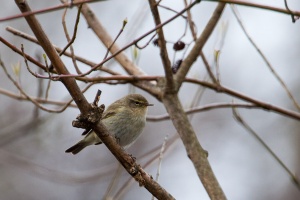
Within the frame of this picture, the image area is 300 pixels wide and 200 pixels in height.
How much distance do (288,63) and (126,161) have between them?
24.6 ft

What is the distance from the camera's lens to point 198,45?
9.99ft

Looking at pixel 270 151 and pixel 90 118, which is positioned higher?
pixel 270 151

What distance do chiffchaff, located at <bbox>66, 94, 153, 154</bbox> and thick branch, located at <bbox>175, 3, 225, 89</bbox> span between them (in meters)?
1.81

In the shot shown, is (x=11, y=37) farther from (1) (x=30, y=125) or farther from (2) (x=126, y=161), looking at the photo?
(2) (x=126, y=161)

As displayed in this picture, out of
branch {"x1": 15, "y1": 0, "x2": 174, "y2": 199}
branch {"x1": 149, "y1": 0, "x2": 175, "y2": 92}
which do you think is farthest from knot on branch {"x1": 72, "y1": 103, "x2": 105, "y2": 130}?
branch {"x1": 149, "y1": 0, "x2": 175, "y2": 92}

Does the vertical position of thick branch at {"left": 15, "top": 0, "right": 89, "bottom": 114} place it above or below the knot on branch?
above

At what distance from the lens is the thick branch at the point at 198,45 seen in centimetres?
300

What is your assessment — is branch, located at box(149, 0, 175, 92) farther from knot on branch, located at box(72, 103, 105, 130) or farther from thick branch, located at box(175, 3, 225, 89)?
knot on branch, located at box(72, 103, 105, 130)

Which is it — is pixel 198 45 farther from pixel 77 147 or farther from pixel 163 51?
pixel 77 147

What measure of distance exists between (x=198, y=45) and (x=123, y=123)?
2067 mm

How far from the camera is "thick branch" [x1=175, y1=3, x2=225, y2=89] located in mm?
3004

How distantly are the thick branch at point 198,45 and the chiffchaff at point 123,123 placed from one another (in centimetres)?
181

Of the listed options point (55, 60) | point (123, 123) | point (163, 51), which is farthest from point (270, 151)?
point (123, 123)

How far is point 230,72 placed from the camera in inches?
392
